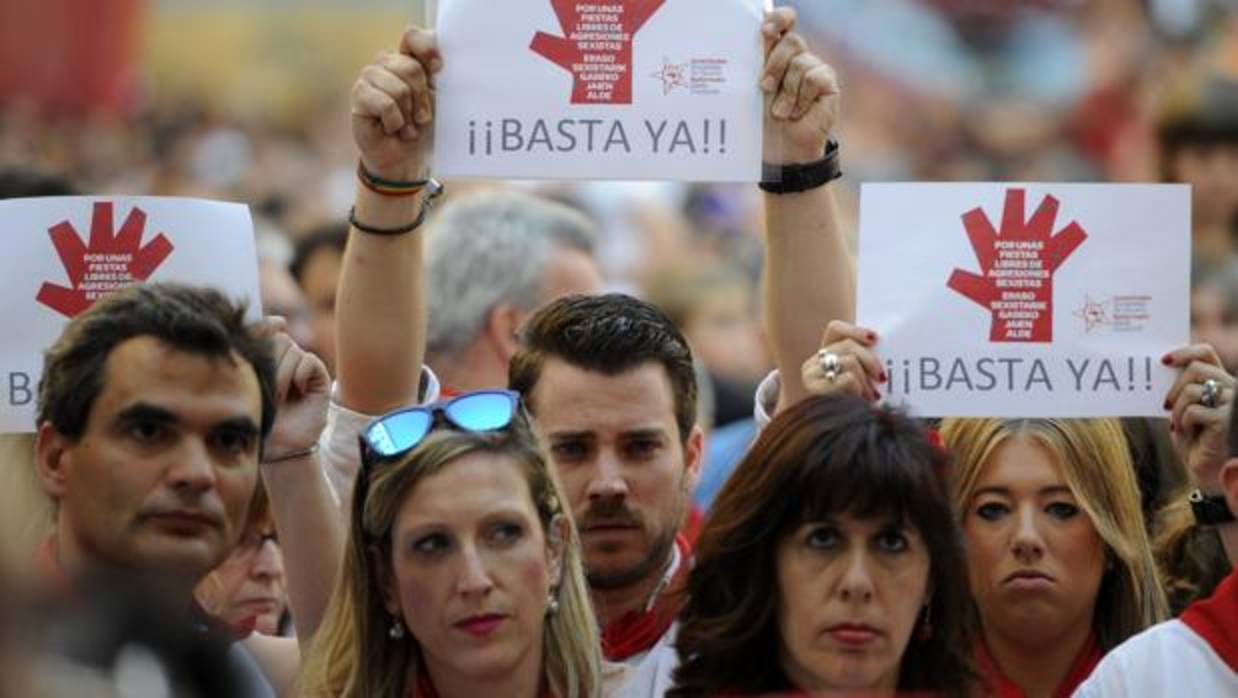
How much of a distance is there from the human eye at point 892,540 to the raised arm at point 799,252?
29.8 inches

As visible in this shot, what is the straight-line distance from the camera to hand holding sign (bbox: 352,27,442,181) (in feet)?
16.2

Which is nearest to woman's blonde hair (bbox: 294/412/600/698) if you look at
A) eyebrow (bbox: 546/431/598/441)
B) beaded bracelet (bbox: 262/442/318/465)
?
beaded bracelet (bbox: 262/442/318/465)

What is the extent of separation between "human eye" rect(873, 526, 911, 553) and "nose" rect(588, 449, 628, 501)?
0.77 m

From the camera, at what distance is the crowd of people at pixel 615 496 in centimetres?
443

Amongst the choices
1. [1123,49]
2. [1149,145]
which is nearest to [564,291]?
[1149,145]

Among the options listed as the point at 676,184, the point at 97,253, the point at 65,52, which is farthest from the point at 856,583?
the point at 65,52

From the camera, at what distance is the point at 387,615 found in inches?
181

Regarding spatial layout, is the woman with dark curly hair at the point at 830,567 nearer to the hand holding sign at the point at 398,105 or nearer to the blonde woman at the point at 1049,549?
the blonde woman at the point at 1049,549

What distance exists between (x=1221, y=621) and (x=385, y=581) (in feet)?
4.35

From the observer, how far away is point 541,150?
5.00 metres

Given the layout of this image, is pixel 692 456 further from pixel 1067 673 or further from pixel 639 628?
pixel 1067 673

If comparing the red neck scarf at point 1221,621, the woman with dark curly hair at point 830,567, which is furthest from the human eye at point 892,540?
the red neck scarf at point 1221,621

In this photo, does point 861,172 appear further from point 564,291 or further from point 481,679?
point 481,679

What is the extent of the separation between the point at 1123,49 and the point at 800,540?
10454mm
